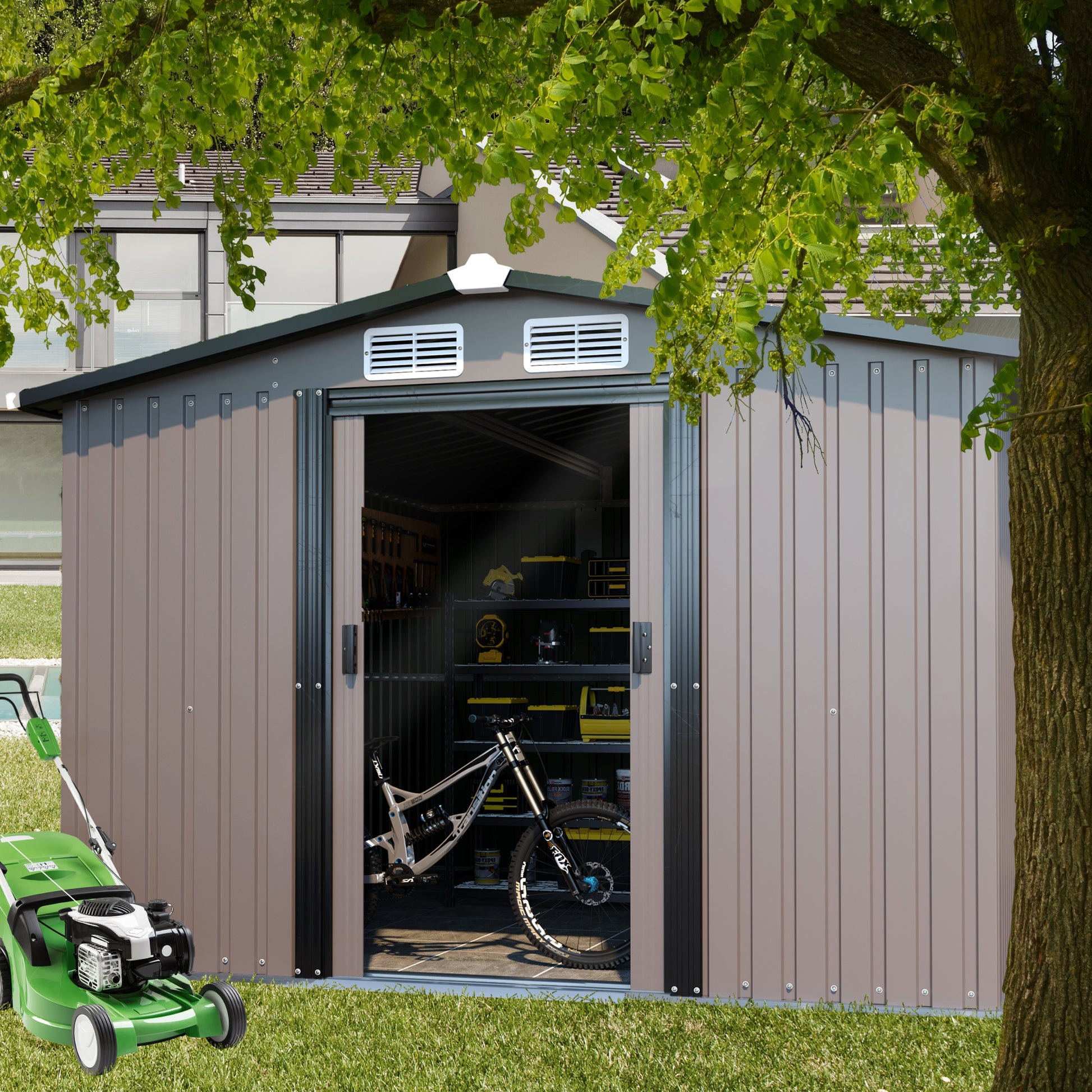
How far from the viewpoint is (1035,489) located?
10.8 feet

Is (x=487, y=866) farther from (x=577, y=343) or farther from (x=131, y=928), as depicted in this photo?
(x=577, y=343)

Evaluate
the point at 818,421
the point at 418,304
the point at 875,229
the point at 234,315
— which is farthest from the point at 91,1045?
the point at 234,315

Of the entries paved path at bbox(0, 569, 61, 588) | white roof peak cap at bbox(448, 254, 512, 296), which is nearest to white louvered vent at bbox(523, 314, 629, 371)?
white roof peak cap at bbox(448, 254, 512, 296)

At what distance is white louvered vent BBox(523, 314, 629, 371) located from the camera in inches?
209

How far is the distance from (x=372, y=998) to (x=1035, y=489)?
11.4ft

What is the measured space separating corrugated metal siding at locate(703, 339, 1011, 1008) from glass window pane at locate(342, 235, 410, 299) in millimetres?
11589

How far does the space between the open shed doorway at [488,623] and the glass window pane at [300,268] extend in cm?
862

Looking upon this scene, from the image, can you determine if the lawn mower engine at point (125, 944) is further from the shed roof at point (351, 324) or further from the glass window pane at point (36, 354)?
the glass window pane at point (36, 354)

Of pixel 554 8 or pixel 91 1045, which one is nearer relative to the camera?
pixel 554 8

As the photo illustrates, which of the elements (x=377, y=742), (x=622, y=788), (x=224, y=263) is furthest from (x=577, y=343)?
(x=224, y=263)

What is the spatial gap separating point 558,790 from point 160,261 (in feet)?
39.9

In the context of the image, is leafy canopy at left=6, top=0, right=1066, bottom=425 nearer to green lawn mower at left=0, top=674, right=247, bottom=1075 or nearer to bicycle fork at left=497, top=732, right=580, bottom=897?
bicycle fork at left=497, top=732, right=580, bottom=897

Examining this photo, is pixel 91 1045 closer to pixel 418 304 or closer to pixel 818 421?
pixel 418 304

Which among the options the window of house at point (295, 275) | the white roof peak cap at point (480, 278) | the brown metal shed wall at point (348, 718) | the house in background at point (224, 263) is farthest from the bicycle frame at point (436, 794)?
the window of house at point (295, 275)
